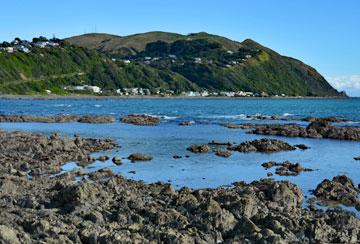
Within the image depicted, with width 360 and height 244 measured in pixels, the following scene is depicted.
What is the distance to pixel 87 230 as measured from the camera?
1593cm

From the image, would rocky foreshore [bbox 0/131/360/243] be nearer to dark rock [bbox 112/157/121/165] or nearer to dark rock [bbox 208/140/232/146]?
dark rock [bbox 112/157/121/165]

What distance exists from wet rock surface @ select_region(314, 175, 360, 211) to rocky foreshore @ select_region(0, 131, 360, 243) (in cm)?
40

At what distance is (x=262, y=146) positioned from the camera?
166ft

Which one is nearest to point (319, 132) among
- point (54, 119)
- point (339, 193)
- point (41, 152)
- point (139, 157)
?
point (139, 157)

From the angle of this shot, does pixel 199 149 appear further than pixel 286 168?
Yes

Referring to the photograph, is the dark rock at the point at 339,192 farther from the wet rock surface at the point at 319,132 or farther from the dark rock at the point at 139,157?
the wet rock surface at the point at 319,132

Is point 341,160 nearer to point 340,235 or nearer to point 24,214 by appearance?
point 340,235

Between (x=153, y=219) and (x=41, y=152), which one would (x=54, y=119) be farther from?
(x=153, y=219)

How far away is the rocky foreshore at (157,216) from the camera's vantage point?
51.7 ft

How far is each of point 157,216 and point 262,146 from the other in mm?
32907

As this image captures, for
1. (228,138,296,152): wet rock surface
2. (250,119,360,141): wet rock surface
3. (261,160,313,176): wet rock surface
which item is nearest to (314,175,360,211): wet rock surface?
(261,160,313,176): wet rock surface

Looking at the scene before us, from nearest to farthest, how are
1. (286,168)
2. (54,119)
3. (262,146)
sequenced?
(286,168) < (262,146) < (54,119)

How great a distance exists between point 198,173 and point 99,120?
55349 mm

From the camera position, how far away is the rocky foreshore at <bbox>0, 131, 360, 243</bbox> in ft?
51.7
